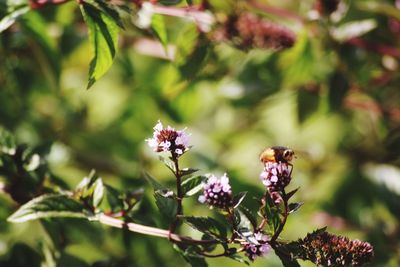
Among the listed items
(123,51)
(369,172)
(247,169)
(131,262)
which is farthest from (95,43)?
(369,172)

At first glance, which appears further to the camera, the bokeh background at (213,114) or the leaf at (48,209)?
the bokeh background at (213,114)

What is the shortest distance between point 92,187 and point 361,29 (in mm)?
867

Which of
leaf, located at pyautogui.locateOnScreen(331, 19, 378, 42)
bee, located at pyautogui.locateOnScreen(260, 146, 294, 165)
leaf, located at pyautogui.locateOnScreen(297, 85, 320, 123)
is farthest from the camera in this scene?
leaf, located at pyautogui.locateOnScreen(297, 85, 320, 123)

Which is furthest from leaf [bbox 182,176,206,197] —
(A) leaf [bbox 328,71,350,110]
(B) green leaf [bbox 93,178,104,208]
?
(A) leaf [bbox 328,71,350,110]

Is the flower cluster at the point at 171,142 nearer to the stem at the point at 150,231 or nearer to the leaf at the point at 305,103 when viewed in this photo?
the stem at the point at 150,231

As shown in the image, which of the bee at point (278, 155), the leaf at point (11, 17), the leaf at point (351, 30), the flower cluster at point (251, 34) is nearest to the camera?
the bee at point (278, 155)

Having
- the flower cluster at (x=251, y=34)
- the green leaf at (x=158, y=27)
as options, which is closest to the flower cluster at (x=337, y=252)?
the green leaf at (x=158, y=27)

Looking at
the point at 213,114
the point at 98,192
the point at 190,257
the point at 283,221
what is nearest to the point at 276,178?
the point at 283,221

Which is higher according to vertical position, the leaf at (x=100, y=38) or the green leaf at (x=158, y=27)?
the green leaf at (x=158, y=27)

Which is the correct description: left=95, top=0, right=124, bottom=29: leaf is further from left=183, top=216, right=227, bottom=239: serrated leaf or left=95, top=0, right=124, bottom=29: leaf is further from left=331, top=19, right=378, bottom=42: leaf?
left=331, top=19, right=378, bottom=42: leaf

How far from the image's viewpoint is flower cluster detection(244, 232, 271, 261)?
0.79 m

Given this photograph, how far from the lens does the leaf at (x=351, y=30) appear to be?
4.71 ft

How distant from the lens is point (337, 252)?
729 mm

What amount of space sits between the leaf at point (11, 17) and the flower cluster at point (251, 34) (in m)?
0.45
